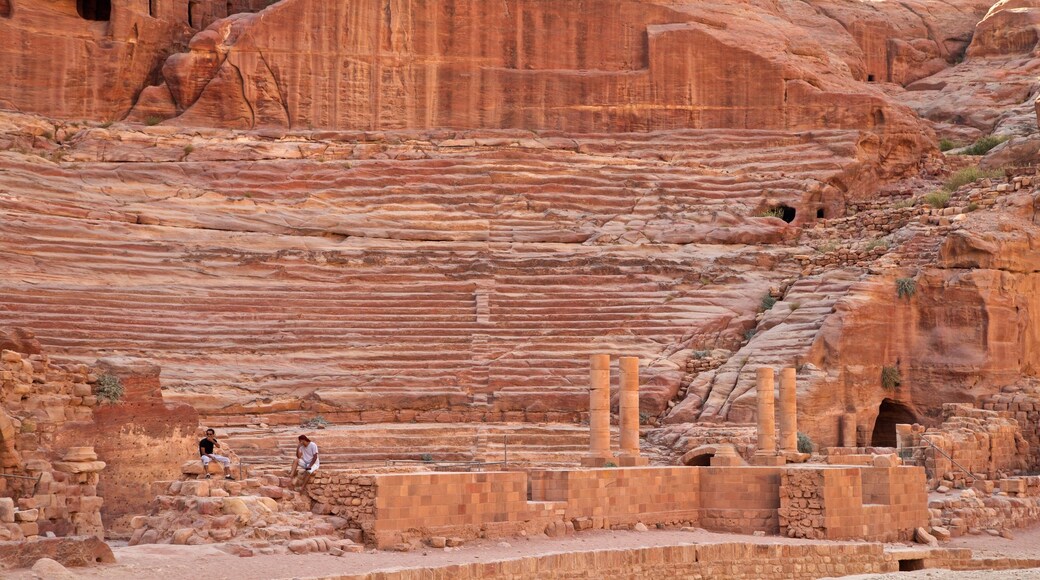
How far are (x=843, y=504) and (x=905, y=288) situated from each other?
9.55m

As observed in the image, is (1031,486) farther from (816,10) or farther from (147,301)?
(816,10)

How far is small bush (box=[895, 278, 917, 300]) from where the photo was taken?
2902 cm

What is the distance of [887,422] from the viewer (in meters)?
30.1

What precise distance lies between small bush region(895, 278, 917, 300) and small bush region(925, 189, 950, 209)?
536 centimetres

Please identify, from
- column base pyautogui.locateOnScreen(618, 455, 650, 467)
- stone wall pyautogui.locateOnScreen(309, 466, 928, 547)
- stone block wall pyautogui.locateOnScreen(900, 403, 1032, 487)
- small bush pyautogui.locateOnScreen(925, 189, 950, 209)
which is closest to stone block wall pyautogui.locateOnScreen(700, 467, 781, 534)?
stone wall pyautogui.locateOnScreen(309, 466, 928, 547)

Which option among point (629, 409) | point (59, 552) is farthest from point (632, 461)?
point (59, 552)

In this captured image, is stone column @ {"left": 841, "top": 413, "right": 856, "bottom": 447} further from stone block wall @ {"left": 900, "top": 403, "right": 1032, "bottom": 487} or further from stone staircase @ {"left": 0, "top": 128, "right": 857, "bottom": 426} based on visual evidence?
stone staircase @ {"left": 0, "top": 128, "right": 857, "bottom": 426}

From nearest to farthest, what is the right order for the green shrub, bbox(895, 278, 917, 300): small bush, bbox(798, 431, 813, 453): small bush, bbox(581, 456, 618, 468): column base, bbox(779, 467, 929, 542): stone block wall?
bbox(779, 467, 929, 542): stone block wall
bbox(581, 456, 618, 468): column base
bbox(798, 431, 813, 453): small bush
bbox(895, 278, 917, 300): small bush
the green shrub

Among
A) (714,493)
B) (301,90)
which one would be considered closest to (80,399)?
(714,493)

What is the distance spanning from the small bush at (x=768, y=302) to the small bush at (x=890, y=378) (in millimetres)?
2958

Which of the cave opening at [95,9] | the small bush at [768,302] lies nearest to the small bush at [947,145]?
the small bush at [768,302]

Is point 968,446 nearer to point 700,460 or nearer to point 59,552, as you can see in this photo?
point 700,460

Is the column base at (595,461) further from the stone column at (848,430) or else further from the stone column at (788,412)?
the stone column at (848,430)

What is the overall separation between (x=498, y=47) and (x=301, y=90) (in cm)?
512
